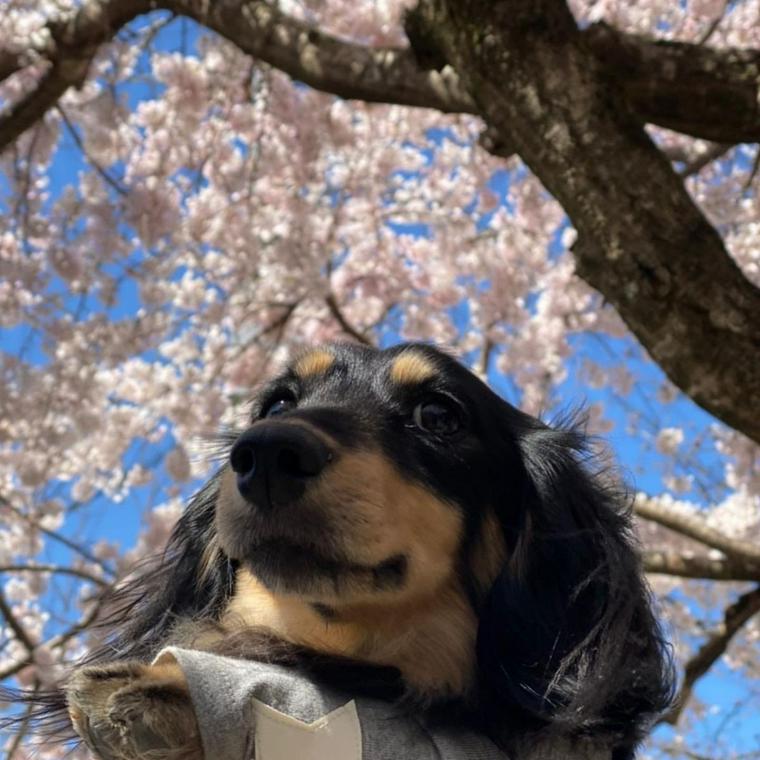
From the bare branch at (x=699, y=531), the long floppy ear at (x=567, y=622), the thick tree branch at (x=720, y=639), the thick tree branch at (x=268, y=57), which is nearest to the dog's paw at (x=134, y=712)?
the long floppy ear at (x=567, y=622)

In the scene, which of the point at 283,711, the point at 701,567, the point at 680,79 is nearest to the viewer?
the point at 283,711

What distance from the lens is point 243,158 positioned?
635 centimetres

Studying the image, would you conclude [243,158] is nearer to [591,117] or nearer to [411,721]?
[591,117]

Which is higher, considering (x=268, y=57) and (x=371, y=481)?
(x=268, y=57)

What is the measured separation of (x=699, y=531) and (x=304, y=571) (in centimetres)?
329

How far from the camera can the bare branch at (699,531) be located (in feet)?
12.8

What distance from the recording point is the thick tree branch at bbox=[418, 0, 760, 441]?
2168mm

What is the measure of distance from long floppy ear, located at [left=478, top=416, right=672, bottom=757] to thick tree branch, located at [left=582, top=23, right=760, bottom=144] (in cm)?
136

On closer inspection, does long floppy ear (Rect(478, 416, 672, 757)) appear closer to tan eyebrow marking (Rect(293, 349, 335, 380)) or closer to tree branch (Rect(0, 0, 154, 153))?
tan eyebrow marking (Rect(293, 349, 335, 380))

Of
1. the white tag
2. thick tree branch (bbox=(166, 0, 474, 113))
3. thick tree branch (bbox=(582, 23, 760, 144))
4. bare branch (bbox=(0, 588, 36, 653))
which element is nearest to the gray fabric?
the white tag

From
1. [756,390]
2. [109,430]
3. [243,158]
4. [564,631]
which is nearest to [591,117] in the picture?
[756,390]

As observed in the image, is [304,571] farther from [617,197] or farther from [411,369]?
[617,197]

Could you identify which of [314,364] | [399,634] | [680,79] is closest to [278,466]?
[399,634]

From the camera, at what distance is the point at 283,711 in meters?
1.22
